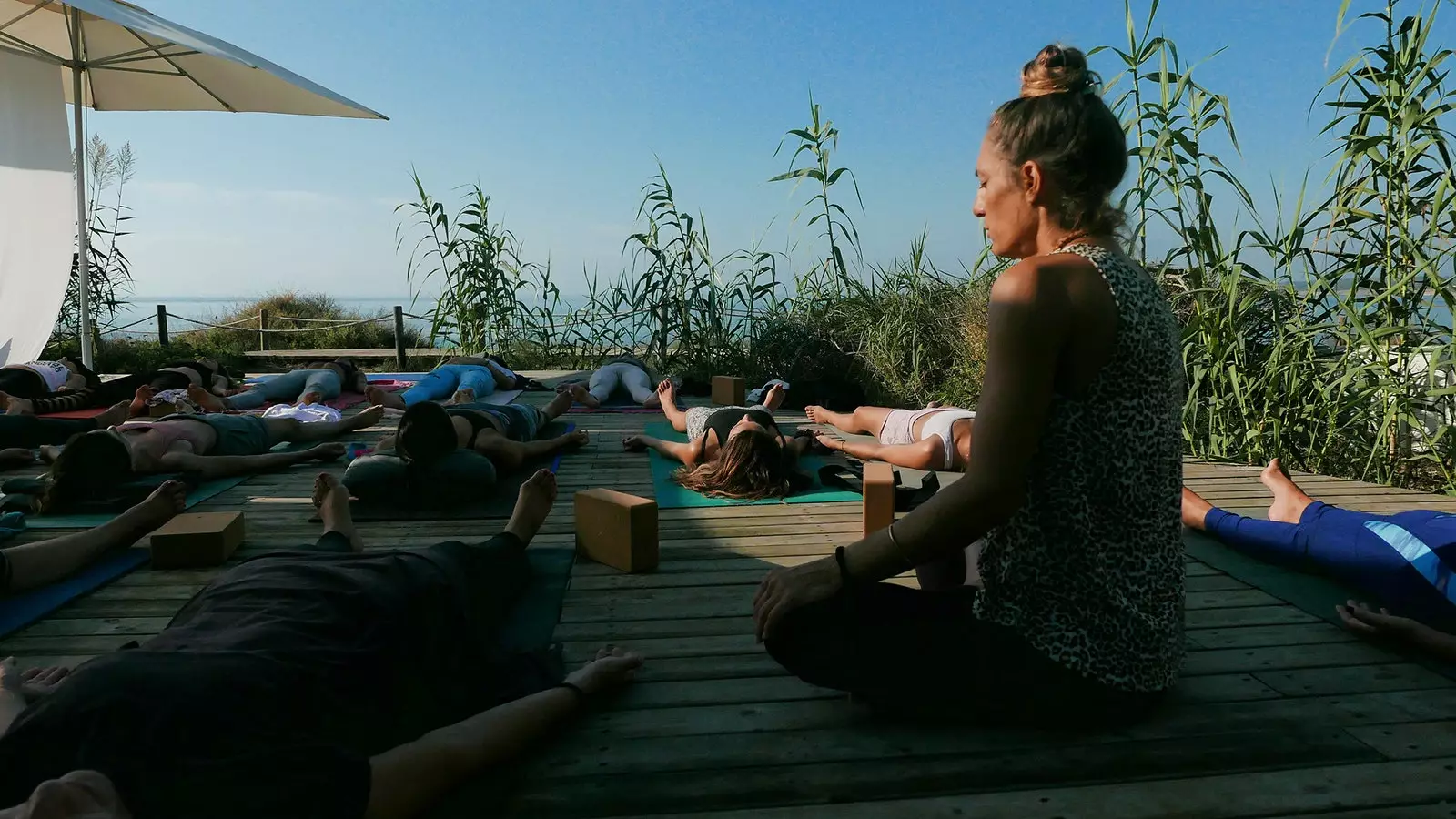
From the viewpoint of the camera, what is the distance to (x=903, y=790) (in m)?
1.47

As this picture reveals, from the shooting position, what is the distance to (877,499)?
9.86 ft

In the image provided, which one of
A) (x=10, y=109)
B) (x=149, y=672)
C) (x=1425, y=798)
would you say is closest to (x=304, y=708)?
(x=149, y=672)

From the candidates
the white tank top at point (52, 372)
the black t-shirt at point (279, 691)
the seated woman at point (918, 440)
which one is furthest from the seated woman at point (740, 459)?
the white tank top at point (52, 372)

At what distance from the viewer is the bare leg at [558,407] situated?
532cm

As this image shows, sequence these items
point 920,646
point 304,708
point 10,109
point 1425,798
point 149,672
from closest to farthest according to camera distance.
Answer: point 149,672 < point 304,708 < point 1425,798 < point 920,646 < point 10,109

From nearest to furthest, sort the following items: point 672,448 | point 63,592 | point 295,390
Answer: point 63,592 → point 672,448 → point 295,390

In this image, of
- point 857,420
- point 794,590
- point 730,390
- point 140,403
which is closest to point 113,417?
point 140,403

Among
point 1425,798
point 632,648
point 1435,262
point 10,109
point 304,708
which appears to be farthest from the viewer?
point 10,109

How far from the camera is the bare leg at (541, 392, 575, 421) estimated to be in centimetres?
532

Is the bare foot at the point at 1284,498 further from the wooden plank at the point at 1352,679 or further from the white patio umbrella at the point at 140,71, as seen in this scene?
the white patio umbrella at the point at 140,71

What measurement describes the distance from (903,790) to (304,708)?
0.92m

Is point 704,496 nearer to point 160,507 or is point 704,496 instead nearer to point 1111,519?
point 160,507

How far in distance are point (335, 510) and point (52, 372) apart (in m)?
4.64

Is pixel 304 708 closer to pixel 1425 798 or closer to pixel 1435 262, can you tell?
pixel 1425 798
